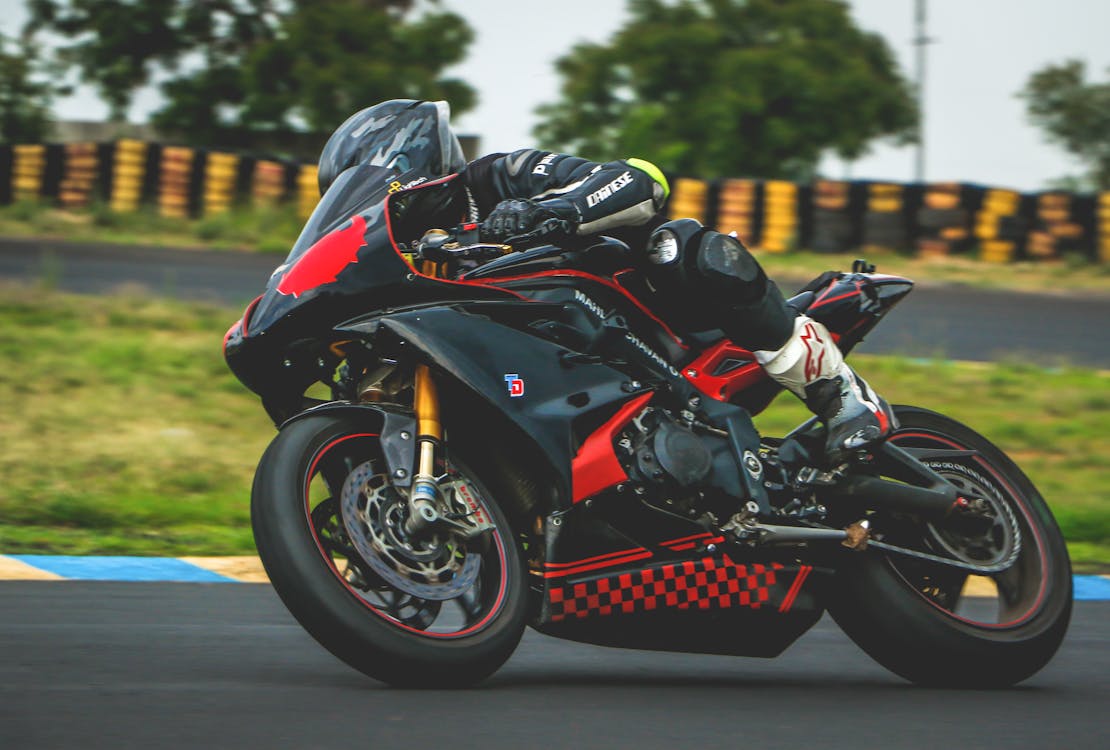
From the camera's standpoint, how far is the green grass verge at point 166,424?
6.19 m

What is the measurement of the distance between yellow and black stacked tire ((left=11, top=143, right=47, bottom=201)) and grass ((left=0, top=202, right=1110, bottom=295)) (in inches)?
16.2

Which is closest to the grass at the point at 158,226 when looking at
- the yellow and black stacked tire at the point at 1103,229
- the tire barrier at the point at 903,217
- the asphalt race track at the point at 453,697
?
the tire barrier at the point at 903,217

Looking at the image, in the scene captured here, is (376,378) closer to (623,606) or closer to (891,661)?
(623,606)

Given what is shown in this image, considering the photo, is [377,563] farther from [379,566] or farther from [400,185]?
[400,185]

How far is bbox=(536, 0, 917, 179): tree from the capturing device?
23.3 metres

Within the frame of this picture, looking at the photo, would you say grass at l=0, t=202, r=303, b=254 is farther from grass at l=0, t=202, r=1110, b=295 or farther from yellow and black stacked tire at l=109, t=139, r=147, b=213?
yellow and black stacked tire at l=109, t=139, r=147, b=213

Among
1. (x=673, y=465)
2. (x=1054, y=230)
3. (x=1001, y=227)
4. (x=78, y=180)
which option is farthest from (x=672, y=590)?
(x=78, y=180)

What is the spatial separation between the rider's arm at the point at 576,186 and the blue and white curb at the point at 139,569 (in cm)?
187

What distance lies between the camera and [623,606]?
3676 millimetres

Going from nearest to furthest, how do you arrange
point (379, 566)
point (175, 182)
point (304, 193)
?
point (379, 566) → point (304, 193) → point (175, 182)

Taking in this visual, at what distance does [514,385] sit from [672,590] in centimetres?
64

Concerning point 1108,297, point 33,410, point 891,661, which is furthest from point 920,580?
point 1108,297

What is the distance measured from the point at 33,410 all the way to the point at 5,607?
3636mm

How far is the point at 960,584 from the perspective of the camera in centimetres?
420
